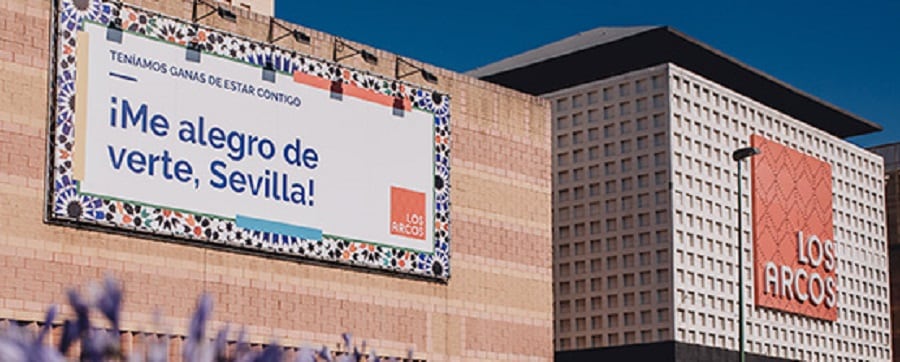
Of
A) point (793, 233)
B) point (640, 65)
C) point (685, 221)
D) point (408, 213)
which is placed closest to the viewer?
point (408, 213)

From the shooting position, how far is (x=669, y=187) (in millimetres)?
42625

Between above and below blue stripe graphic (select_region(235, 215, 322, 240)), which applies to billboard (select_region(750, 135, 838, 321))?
above

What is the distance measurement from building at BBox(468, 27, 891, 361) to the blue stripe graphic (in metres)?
17.1

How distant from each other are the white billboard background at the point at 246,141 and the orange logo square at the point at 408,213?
11 cm

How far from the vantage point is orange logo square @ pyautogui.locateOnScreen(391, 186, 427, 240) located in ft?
93.3

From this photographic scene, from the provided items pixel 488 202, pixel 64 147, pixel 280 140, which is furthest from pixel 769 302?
pixel 64 147

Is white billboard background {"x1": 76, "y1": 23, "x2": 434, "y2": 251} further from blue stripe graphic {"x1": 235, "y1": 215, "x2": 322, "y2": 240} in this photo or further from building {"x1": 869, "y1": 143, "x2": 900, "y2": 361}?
building {"x1": 869, "y1": 143, "x2": 900, "y2": 361}

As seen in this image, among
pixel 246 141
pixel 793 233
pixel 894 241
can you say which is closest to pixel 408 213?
pixel 246 141

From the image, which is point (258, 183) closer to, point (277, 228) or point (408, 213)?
point (277, 228)

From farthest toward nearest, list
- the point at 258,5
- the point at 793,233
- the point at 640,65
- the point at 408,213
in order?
the point at 640,65 < the point at 793,233 < the point at 258,5 < the point at 408,213

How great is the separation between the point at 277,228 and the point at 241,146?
154cm

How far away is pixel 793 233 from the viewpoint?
46.9 meters

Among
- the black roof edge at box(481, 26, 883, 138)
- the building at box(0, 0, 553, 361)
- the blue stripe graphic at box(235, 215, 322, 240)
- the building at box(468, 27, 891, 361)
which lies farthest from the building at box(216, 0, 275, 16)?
the black roof edge at box(481, 26, 883, 138)

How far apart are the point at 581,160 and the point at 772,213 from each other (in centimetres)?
619
